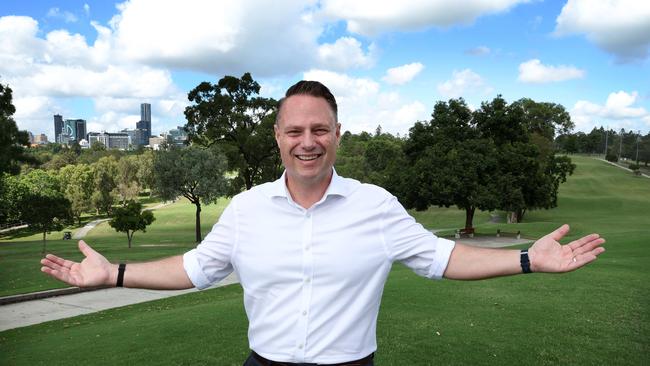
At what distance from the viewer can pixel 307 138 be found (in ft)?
8.30

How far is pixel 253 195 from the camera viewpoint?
2.69m

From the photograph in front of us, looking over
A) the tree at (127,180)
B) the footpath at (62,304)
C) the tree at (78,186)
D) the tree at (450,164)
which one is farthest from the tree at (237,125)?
the tree at (127,180)

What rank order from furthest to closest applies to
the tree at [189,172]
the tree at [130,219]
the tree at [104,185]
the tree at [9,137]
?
the tree at [104,185]
the tree at [189,172]
the tree at [130,219]
the tree at [9,137]

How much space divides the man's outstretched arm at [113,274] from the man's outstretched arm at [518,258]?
1.49m

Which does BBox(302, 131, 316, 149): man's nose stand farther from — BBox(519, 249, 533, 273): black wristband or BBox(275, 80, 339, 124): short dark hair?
BBox(519, 249, 533, 273): black wristband

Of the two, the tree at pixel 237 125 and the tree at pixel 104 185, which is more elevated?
the tree at pixel 237 125

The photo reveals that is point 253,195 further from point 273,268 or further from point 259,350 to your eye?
point 259,350

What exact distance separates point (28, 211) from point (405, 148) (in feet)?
73.7

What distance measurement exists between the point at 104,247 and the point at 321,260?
31.3 meters

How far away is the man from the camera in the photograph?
2445 millimetres

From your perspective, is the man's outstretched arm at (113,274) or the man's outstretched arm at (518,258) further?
the man's outstretched arm at (113,274)

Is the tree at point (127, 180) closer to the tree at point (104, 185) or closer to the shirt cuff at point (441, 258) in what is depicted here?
the tree at point (104, 185)

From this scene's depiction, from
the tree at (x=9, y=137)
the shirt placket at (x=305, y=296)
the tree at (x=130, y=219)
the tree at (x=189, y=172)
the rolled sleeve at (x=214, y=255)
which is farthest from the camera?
the tree at (x=189, y=172)

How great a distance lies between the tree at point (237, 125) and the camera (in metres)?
37.7
